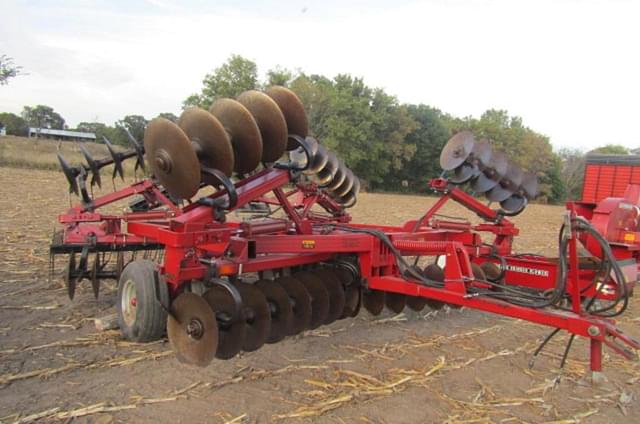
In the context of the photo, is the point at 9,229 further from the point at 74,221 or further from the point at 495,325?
the point at 495,325

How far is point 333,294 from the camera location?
4207 millimetres

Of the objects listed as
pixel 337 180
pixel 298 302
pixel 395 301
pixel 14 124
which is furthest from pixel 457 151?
pixel 14 124

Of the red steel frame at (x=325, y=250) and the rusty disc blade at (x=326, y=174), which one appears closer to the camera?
the red steel frame at (x=325, y=250)

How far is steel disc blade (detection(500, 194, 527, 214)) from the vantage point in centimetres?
599

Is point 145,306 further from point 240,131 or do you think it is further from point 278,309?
point 240,131

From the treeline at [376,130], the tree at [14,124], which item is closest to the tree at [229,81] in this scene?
the treeline at [376,130]

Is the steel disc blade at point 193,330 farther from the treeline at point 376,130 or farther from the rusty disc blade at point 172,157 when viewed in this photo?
the treeline at point 376,130

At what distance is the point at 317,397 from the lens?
3318mm

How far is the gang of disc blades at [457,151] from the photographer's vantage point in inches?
219

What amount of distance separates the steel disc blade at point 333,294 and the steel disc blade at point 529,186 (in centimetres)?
292

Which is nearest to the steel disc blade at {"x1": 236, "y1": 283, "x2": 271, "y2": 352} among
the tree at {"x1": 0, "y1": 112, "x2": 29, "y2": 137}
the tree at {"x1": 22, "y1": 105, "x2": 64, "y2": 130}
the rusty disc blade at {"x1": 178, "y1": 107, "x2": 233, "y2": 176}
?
the rusty disc blade at {"x1": 178, "y1": 107, "x2": 233, "y2": 176}

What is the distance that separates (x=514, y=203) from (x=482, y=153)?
0.75 m

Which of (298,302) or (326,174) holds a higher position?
(326,174)

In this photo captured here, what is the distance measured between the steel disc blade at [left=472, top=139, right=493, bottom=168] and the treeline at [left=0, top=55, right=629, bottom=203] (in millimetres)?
30729
